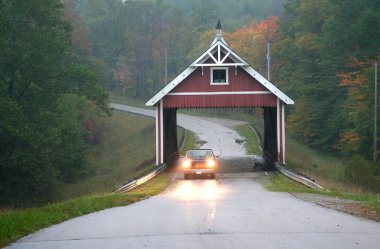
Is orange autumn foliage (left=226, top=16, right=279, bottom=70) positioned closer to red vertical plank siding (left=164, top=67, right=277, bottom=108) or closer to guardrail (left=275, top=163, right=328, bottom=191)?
red vertical plank siding (left=164, top=67, right=277, bottom=108)

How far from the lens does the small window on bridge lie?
37.6 m

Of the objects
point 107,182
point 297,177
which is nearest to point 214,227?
point 297,177

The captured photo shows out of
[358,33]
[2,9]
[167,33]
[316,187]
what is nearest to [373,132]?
[358,33]

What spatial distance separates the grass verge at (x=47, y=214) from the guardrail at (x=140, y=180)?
1639 millimetres

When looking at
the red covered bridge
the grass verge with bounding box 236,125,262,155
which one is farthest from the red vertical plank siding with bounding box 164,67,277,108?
the grass verge with bounding box 236,125,262,155

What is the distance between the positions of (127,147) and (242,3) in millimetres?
90209

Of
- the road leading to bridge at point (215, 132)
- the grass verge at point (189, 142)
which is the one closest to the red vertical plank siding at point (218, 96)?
the road leading to bridge at point (215, 132)

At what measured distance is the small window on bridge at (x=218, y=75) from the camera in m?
37.6

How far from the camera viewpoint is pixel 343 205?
18.7 m

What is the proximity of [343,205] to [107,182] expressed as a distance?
27177mm

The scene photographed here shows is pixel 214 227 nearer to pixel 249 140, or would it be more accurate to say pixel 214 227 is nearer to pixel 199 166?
pixel 199 166

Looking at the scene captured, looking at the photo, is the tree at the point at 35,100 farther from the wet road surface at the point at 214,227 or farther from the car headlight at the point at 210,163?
the wet road surface at the point at 214,227

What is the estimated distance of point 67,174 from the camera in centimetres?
4722

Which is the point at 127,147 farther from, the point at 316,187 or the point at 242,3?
the point at 242,3
